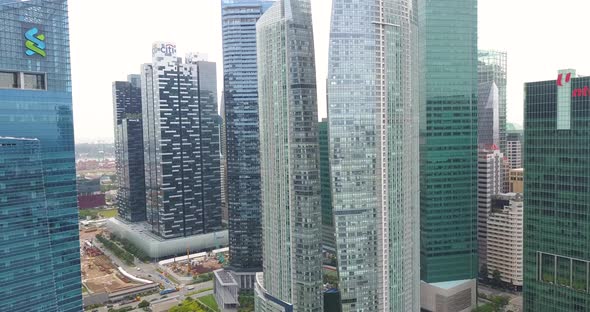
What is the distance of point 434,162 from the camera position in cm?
7850

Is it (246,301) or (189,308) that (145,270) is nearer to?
(246,301)

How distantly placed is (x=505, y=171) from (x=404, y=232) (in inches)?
2661

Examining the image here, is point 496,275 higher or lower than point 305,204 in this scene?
lower

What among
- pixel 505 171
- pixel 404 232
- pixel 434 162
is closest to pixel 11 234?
pixel 404 232

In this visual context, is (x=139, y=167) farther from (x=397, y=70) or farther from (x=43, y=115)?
(x=397, y=70)

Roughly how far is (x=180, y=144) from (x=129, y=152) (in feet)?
90.8

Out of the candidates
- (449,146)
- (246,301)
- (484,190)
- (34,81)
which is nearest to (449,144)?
(449,146)

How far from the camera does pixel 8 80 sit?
4728 cm

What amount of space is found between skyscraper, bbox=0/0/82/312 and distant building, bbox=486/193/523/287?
242ft

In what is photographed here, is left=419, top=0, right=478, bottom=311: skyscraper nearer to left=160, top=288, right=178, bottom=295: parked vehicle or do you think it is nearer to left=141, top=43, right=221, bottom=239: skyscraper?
left=160, top=288, right=178, bottom=295: parked vehicle

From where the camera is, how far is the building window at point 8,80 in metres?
46.8

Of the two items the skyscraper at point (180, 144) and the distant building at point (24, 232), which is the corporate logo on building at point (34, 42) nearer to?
the distant building at point (24, 232)

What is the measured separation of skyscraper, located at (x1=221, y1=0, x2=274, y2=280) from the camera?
→ 9250 cm

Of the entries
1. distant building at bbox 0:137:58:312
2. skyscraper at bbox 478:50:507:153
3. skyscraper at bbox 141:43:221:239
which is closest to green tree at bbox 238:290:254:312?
distant building at bbox 0:137:58:312
